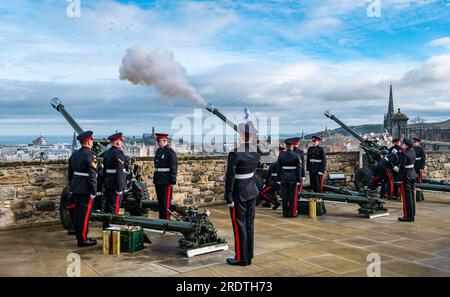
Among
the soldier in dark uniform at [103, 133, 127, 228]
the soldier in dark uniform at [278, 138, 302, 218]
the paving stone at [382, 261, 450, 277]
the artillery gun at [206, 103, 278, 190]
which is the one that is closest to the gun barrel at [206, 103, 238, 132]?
the artillery gun at [206, 103, 278, 190]

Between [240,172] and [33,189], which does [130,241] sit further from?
[33,189]

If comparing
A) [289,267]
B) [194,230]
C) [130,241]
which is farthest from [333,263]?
[130,241]

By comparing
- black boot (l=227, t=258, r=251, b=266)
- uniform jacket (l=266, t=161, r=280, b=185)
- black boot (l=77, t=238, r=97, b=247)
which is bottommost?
black boot (l=227, t=258, r=251, b=266)

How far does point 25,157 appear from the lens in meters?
8.53

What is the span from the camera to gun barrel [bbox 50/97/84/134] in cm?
850

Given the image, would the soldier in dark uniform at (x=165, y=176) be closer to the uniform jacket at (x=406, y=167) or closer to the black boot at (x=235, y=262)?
the black boot at (x=235, y=262)

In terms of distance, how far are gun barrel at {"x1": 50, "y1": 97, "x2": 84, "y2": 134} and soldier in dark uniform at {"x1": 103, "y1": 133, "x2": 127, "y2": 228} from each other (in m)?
1.55

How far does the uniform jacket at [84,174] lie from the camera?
6.47 m

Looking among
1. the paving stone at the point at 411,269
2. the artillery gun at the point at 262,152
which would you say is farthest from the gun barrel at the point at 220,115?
the paving stone at the point at 411,269

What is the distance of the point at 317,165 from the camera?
11.0 meters

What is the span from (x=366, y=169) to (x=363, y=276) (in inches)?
319

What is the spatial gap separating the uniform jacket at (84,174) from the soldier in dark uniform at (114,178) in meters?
0.64

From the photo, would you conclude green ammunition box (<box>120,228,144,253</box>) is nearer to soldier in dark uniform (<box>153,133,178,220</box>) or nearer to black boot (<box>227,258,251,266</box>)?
black boot (<box>227,258,251,266</box>)
